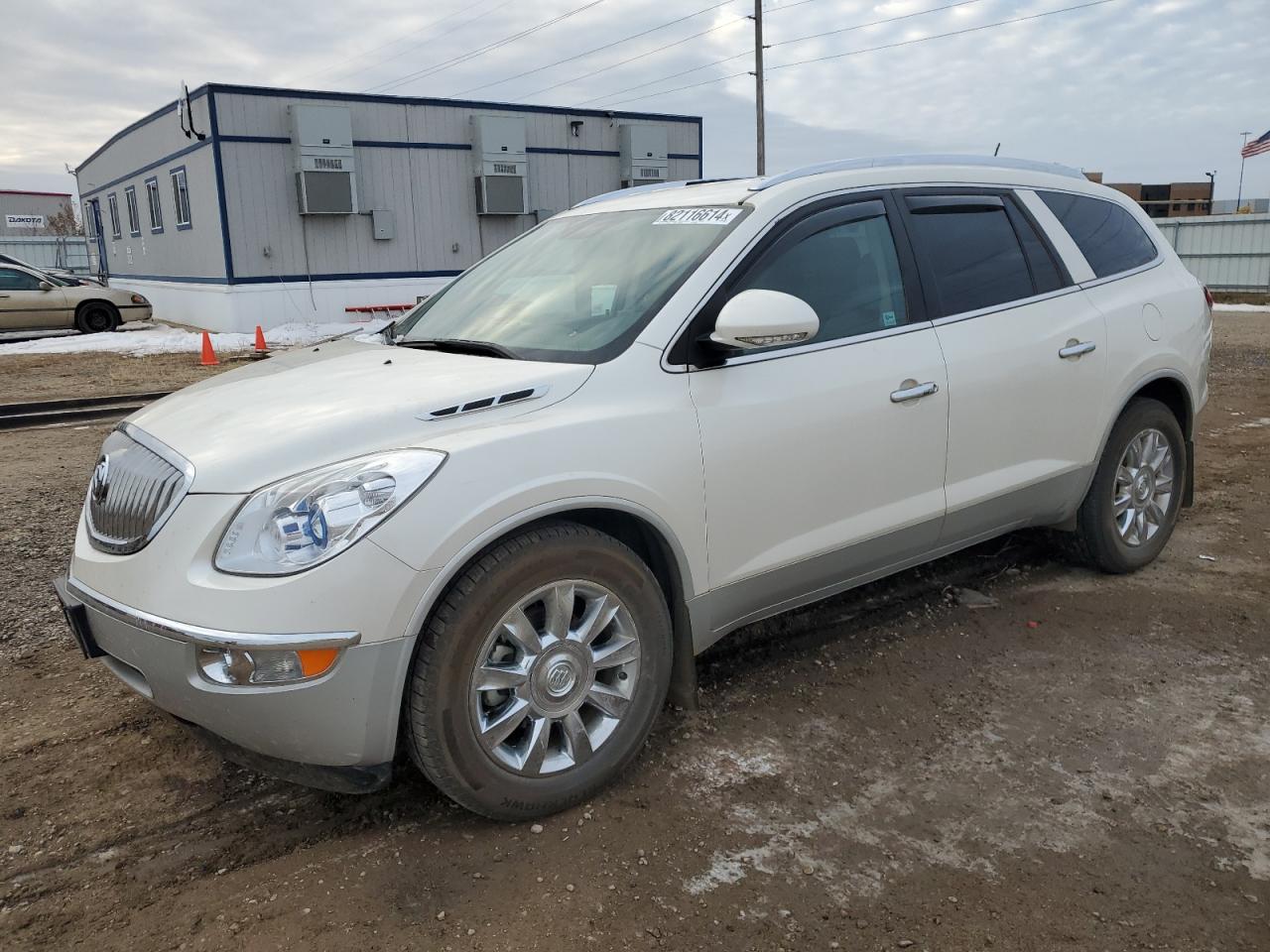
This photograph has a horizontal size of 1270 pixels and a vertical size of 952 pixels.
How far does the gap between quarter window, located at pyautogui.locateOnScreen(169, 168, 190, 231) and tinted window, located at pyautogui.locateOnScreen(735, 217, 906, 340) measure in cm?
2104

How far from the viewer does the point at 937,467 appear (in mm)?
3715

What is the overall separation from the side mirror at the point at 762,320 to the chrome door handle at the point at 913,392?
60 centimetres

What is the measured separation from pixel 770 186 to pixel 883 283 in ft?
1.85

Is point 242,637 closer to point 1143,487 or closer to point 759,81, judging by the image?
point 1143,487

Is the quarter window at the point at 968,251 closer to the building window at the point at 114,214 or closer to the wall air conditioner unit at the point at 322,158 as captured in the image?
the wall air conditioner unit at the point at 322,158

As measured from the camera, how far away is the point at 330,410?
2.73 m

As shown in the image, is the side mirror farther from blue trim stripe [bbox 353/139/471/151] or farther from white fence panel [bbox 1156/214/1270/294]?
white fence panel [bbox 1156/214/1270/294]

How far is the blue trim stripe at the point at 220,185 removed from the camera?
19000 millimetres

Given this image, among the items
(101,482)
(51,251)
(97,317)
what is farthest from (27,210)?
(101,482)

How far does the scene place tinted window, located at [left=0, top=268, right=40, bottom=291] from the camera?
18.6 meters

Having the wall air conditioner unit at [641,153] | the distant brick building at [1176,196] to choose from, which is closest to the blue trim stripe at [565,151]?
the wall air conditioner unit at [641,153]

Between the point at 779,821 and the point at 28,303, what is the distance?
2044 cm

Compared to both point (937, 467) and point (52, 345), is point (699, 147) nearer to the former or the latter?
point (52, 345)

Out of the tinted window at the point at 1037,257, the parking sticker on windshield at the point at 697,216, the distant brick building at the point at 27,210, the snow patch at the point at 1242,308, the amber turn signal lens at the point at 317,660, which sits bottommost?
the amber turn signal lens at the point at 317,660
